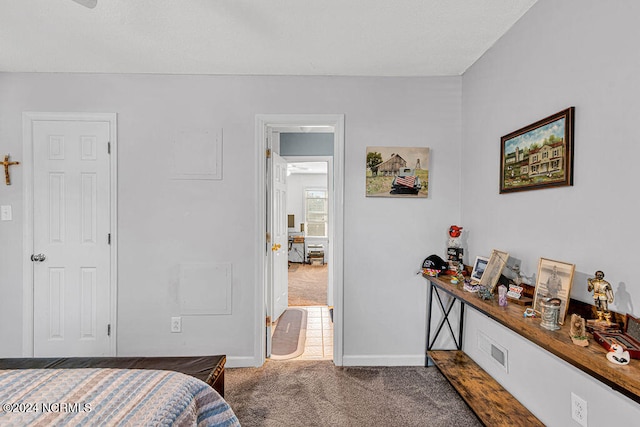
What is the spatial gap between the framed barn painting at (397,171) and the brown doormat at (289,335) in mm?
1672

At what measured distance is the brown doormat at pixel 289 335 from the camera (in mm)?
2996

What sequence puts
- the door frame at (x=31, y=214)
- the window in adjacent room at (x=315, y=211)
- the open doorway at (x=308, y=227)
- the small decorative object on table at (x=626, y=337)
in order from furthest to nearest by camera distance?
the window in adjacent room at (x=315, y=211)
the open doorway at (x=308, y=227)
the door frame at (x=31, y=214)
the small decorative object on table at (x=626, y=337)

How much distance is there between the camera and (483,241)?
2.41m

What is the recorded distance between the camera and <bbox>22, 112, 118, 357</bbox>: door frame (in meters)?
2.65

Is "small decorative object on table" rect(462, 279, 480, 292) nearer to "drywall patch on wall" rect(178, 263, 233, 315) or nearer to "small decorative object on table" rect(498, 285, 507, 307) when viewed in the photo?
"small decorative object on table" rect(498, 285, 507, 307)

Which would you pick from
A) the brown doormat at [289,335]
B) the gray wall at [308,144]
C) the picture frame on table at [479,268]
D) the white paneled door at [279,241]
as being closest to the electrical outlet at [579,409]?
the picture frame on table at [479,268]

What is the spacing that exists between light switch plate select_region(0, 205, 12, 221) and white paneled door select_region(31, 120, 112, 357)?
200 millimetres

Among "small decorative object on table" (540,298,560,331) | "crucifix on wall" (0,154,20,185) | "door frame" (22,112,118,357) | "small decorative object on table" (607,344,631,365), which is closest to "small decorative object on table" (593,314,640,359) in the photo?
"small decorative object on table" (607,344,631,365)

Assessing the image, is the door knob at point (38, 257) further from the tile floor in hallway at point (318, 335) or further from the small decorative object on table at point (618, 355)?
the small decorative object on table at point (618, 355)

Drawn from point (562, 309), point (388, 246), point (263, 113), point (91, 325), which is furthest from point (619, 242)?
point (91, 325)

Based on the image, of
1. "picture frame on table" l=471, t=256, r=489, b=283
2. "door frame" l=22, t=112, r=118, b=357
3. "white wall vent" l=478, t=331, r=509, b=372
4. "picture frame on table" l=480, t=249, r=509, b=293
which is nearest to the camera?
"picture frame on table" l=480, t=249, r=509, b=293

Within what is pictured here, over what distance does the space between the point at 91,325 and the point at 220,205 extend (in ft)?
4.89

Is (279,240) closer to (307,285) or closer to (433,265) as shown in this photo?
(433,265)

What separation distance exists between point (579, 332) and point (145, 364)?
2.17 metres
